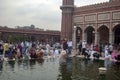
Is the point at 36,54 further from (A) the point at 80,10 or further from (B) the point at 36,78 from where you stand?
(A) the point at 80,10

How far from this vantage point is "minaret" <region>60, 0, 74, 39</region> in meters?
39.7

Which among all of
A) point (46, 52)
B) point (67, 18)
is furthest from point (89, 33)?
point (46, 52)

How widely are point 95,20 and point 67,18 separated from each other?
176 inches

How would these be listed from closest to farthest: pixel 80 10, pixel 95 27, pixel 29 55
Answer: pixel 29 55 → pixel 95 27 → pixel 80 10

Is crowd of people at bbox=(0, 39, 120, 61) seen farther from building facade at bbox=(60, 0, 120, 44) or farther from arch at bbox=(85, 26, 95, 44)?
arch at bbox=(85, 26, 95, 44)

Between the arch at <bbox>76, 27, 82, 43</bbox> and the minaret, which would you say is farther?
the arch at <bbox>76, 27, 82, 43</bbox>

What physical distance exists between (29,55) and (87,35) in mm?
19977

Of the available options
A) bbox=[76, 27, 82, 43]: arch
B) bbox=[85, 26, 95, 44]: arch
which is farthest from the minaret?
bbox=[76, 27, 82, 43]: arch

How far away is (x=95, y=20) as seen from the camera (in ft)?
121

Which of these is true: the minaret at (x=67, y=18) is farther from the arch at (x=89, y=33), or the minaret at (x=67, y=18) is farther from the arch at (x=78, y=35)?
the arch at (x=78, y=35)

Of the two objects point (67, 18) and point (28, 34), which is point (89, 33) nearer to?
point (67, 18)

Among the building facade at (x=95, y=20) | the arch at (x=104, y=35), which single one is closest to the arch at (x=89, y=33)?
the building facade at (x=95, y=20)

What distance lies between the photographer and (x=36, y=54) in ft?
68.3

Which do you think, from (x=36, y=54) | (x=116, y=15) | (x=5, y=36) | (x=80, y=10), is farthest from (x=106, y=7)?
(x=5, y=36)
